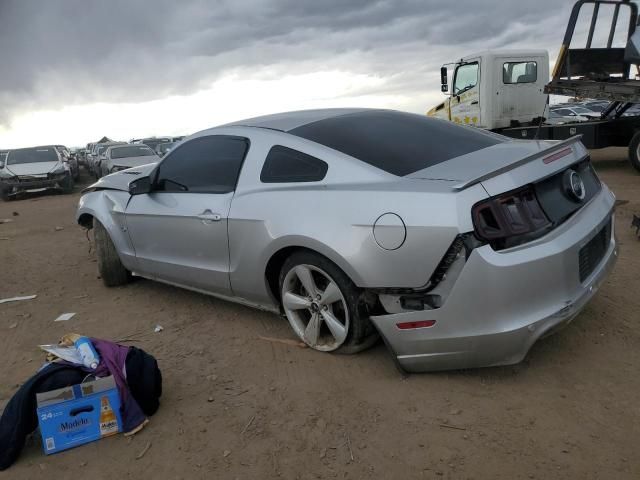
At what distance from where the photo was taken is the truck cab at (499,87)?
38.5 feet

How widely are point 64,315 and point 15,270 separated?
238 centimetres

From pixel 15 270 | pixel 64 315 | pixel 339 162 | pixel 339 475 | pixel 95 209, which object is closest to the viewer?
pixel 339 475

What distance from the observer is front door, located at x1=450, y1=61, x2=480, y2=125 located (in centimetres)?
1198

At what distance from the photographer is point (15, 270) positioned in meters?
6.49

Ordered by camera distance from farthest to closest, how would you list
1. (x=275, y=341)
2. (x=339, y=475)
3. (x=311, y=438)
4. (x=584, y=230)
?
(x=275, y=341) < (x=584, y=230) < (x=311, y=438) < (x=339, y=475)

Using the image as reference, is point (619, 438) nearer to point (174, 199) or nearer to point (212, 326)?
point (212, 326)

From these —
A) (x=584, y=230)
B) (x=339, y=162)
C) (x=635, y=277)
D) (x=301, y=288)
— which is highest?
(x=339, y=162)

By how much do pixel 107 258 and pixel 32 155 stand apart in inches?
565

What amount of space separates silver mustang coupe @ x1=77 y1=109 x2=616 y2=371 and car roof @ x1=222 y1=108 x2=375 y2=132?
2 cm

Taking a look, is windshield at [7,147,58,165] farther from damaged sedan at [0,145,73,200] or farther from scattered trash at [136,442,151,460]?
scattered trash at [136,442,151,460]

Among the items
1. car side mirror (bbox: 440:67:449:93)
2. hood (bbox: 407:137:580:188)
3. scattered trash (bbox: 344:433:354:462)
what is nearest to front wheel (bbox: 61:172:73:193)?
car side mirror (bbox: 440:67:449:93)

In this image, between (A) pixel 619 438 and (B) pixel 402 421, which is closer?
(A) pixel 619 438

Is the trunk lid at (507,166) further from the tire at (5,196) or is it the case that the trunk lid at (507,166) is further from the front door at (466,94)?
the tire at (5,196)

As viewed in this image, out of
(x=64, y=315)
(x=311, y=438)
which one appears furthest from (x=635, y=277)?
(x=64, y=315)
